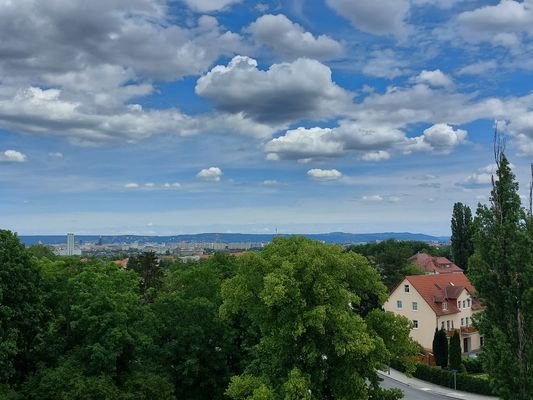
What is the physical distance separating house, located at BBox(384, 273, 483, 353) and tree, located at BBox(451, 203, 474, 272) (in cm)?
3008

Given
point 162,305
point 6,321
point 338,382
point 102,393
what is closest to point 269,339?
point 338,382

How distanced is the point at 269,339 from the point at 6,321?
13.9 meters

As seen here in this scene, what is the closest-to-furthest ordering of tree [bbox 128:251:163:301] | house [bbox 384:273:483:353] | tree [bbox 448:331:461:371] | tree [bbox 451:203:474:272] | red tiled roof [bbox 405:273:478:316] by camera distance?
tree [bbox 448:331:461:371] → house [bbox 384:273:483:353] → red tiled roof [bbox 405:273:478:316] → tree [bbox 128:251:163:301] → tree [bbox 451:203:474:272]

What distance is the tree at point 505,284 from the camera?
18.0m

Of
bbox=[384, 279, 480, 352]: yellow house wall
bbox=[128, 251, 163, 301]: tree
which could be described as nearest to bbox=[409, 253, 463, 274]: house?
bbox=[384, 279, 480, 352]: yellow house wall

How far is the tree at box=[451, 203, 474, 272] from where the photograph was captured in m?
91.4

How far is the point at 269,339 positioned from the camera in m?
23.7

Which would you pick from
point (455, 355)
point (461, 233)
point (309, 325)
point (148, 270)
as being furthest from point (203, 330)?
point (461, 233)

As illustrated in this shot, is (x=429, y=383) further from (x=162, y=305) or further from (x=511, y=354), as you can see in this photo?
(x=511, y=354)

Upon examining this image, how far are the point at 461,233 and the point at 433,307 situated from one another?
126 feet

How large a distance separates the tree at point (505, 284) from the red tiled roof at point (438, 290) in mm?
40864

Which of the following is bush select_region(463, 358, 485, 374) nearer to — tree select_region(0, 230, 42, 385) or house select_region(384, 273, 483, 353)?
house select_region(384, 273, 483, 353)

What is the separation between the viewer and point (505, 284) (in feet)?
60.5

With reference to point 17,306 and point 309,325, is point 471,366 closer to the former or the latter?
point 309,325
